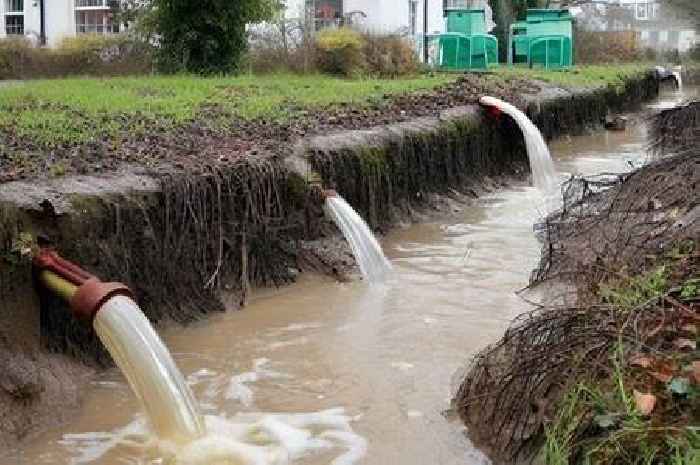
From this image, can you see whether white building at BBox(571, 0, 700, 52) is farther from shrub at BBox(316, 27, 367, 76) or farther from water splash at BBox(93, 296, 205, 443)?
water splash at BBox(93, 296, 205, 443)

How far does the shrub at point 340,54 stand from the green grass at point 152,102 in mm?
3601

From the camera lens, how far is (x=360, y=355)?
650 centimetres

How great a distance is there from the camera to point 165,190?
23.4ft

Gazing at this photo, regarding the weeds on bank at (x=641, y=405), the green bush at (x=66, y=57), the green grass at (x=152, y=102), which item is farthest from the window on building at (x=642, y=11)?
the weeds on bank at (x=641, y=405)

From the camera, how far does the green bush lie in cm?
2003

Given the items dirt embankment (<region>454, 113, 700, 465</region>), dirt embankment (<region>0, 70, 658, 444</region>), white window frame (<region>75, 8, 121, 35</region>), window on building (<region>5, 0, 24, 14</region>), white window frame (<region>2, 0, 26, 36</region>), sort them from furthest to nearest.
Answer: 1. white window frame (<region>75, 8, 121, 35</region>)
2. window on building (<region>5, 0, 24, 14</region>)
3. white window frame (<region>2, 0, 26, 36</region>)
4. dirt embankment (<region>0, 70, 658, 444</region>)
5. dirt embankment (<region>454, 113, 700, 465</region>)

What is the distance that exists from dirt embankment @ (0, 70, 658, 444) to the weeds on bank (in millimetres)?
2894

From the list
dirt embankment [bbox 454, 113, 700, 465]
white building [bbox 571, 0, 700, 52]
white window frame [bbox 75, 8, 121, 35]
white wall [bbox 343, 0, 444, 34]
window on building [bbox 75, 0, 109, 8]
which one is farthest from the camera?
white building [bbox 571, 0, 700, 52]

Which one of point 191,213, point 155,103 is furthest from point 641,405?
point 155,103

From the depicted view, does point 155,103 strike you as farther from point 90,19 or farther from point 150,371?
point 90,19

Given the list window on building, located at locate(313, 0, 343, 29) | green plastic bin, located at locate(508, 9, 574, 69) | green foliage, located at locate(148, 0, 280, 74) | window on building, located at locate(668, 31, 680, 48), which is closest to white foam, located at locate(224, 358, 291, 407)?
green foliage, located at locate(148, 0, 280, 74)

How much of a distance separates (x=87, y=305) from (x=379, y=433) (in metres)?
1.66

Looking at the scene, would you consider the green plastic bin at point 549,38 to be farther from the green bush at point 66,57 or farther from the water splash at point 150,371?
the water splash at point 150,371

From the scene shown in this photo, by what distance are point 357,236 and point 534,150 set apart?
5969 millimetres
